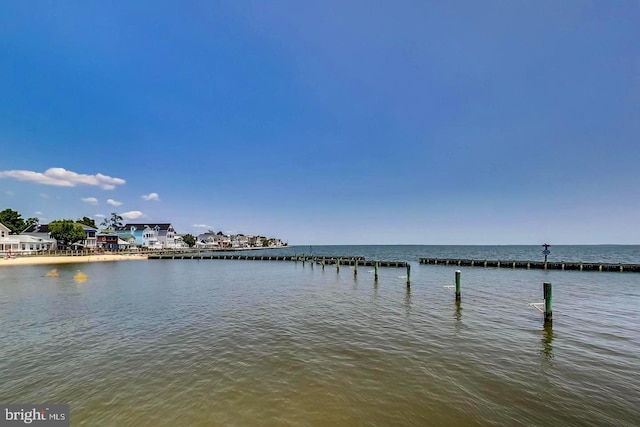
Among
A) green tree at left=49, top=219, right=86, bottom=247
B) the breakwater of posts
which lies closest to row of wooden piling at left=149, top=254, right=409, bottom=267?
the breakwater of posts

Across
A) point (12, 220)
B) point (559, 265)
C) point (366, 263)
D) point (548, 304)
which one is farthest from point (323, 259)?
point (12, 220)

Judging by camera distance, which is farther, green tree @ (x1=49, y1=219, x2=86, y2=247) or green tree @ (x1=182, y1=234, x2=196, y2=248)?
green tree @ (x1=182, y1=234, x2=196, y2=248)

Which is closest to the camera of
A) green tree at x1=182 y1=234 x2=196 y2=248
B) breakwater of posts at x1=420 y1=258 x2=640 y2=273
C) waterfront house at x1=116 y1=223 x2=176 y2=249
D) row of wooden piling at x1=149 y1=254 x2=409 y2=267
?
breakwater of posts at x1=420 y1=258 x2=640 y2=273

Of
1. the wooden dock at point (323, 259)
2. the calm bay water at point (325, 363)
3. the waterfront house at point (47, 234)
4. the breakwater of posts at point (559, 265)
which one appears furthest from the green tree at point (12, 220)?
the breakwater of posts at point (559, 265)

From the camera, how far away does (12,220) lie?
85.8m

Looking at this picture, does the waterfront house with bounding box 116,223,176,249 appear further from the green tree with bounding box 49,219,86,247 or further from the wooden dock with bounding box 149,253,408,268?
the wooden dock with bounding box 149,253,408,268

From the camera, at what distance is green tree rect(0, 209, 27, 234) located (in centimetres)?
8394

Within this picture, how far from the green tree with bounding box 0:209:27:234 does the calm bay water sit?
93.9 metres

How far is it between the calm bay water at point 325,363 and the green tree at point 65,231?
68987 millimetres

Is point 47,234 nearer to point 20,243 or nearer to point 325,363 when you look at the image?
point 20,243

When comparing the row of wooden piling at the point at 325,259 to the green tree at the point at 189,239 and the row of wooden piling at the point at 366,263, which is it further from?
the green tree at the point at 189,239

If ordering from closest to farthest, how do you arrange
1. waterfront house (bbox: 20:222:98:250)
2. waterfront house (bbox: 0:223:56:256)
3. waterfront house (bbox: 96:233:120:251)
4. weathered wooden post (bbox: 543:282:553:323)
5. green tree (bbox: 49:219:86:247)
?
weathered wooden post (bbox: 543:282:553:323) → waterfront house (bbox: 0:223:56:256) → green tree (bbox: 49:219:86:247) → waterfront house (bbox: 20:222:98:250) → waterfront house (bbox: 96:233:120:251)

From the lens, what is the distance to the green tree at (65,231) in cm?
7300

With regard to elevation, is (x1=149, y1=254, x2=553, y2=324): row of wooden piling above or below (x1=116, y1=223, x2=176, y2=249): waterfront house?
below
